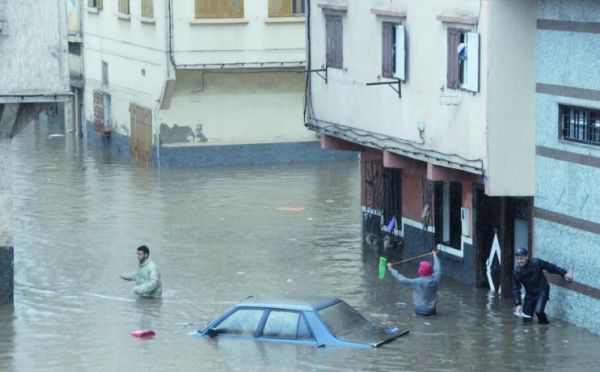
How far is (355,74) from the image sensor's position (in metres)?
27.8

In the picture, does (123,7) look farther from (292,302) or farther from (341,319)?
(341,319)

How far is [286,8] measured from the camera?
1681 inches

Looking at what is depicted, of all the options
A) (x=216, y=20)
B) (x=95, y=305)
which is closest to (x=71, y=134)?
(x=216, y=20)

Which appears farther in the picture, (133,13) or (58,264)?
(133,13)

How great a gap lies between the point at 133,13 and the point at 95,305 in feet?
73.2

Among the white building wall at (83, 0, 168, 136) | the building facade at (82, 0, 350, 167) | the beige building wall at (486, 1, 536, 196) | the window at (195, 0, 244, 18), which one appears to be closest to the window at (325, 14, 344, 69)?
the beige building wall at (486, 1, 536, 196)

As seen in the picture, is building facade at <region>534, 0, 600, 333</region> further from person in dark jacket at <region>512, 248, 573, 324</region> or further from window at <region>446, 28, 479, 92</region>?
window at <region>446, 28, 479, 92</region>

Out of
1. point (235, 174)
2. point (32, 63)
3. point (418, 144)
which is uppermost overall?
point (32, 63)

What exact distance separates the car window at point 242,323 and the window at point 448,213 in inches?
264

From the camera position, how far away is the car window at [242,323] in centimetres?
1994

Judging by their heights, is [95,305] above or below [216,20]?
below

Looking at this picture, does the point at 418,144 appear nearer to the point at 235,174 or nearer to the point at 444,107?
the point at 444,107

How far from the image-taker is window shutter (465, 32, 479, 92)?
2248 cm

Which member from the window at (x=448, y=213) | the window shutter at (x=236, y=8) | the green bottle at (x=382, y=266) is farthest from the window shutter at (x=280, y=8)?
the green bottle at (x=382, y=266)
